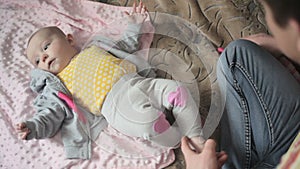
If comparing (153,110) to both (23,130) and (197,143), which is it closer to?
(197,143)

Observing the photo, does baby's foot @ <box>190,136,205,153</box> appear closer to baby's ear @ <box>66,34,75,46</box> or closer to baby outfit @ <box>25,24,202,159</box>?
baby outfit @ <box>25,24,202,159</box>

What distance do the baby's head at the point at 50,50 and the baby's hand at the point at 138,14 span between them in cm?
20

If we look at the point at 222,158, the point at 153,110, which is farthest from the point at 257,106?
the point at 153,110

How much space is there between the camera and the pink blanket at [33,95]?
1096 mm

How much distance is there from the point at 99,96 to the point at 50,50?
0.22m

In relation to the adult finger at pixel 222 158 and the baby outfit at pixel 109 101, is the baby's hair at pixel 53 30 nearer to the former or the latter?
the baby outfit at pixel 109 101

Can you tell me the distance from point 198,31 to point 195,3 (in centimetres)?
13

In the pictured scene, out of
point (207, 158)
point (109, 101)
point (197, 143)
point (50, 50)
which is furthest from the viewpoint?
point (50, 50)

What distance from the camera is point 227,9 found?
1312 mm

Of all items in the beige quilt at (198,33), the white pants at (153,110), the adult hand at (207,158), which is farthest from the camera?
the beige quilt at (198,33)

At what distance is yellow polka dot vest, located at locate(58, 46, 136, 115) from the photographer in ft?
3.82

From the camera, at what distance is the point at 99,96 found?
45.6 inches

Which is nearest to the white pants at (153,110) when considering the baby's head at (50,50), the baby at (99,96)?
the baby at (99,96)

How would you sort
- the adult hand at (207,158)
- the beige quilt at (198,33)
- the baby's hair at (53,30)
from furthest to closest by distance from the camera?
the baby's hair at (53,30) → the beige quilt at (198,33) → the adult hand at (207,158)
